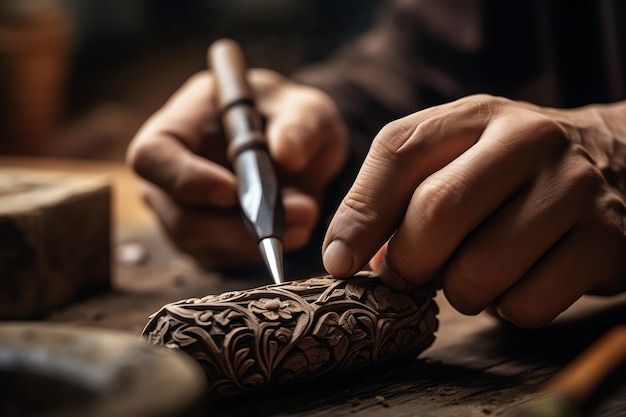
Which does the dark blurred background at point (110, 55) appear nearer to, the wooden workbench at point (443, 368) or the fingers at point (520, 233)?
the wooden workbench at point (443, 368)

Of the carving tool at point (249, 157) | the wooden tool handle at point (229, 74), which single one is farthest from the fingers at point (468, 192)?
the wooden tool handle at point (229, 74)

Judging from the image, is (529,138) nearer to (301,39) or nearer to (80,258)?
(80,258)

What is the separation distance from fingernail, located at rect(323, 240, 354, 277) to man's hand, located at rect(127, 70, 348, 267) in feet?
1.83

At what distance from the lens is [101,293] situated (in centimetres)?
170

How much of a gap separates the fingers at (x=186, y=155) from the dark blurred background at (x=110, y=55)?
1.58 m

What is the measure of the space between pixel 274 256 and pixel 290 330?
0.26 m

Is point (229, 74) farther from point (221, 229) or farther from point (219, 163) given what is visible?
point (221, 229)

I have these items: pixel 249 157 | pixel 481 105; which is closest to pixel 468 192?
pixel 481 105

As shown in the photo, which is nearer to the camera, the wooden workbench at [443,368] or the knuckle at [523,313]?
the wooden workbench at [443,368]

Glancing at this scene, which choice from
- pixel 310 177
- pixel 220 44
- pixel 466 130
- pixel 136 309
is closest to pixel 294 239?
pixel 310 177

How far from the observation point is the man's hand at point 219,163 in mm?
→ 1654

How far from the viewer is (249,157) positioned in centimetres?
152

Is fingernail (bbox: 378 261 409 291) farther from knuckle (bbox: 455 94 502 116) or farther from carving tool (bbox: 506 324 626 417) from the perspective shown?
carving tool (bbox: 506 324 626 417)

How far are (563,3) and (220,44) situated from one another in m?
0.82
